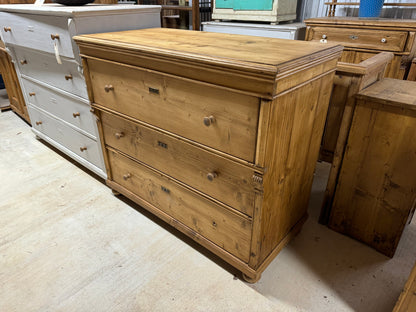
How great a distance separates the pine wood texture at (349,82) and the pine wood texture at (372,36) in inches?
22.2

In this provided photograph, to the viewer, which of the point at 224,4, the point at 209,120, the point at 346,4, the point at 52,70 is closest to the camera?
the point at 209,120

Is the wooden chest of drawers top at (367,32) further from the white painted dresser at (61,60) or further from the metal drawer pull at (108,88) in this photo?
the metal drawer pull at (108,88)

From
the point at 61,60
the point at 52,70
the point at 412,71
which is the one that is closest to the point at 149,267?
the point at 61,60

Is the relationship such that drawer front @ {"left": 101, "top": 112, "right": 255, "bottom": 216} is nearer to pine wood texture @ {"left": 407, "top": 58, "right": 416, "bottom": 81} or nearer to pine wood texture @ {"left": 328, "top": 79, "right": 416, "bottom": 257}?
pine wood texture @ {"left": 328, "top": 79, "right": 416, "bottom": 257}

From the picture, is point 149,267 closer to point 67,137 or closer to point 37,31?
point 67,137

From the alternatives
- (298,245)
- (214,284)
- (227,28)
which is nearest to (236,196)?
(214,284)

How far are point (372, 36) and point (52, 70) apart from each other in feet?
7.01

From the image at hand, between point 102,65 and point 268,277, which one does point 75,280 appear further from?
point 102,65

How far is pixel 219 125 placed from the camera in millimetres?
1035

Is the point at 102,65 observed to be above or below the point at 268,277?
above

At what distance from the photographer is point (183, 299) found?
3.99 feet

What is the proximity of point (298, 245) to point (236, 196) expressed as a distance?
22.4 inches

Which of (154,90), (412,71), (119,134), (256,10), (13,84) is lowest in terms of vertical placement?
(13,84)

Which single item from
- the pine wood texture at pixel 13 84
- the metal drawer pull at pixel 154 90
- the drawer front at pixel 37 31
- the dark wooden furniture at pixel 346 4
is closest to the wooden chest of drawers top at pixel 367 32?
the dark wooden furniture at pixel 346 4
